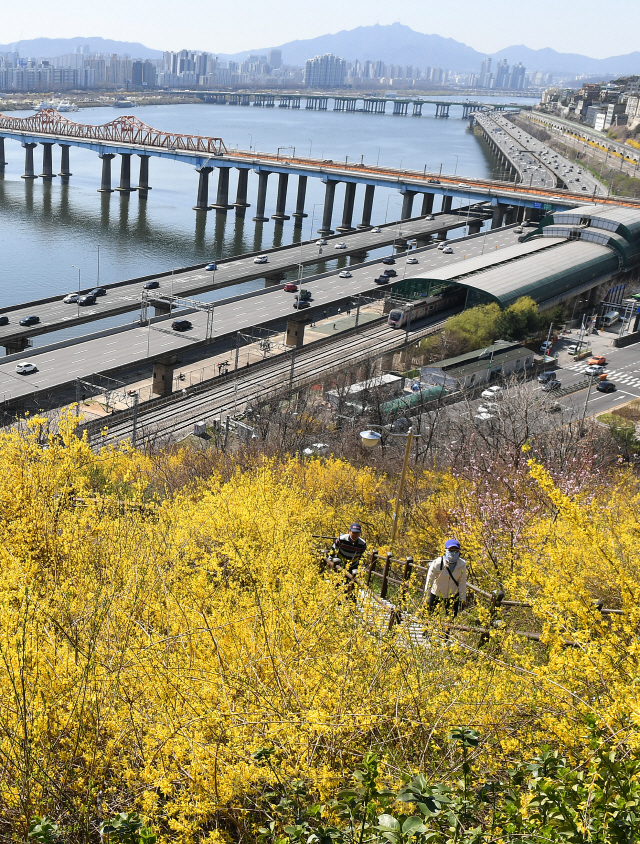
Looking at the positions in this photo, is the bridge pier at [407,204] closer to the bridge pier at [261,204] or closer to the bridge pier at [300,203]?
the bridge pier at [300,203]

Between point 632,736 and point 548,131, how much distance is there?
17317 cm

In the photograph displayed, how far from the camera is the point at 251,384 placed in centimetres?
3966

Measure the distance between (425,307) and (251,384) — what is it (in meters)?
15.8

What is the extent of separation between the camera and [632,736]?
4262 millimetres

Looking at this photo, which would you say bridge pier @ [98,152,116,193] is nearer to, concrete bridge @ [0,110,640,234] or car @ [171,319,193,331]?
concrete bridge @ [0,110,640,234]

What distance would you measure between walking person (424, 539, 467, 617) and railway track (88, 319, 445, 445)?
2162 centimetres

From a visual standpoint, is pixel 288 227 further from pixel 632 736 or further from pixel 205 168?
pixel 632 736

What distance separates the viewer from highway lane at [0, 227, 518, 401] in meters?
36.1

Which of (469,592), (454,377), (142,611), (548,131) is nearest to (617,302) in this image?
(454,377)

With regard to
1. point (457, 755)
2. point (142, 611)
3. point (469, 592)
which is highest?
point (457, 755)

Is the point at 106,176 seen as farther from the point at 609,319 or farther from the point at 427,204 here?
the point at 609,319

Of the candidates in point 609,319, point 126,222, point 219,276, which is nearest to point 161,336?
point 219,276

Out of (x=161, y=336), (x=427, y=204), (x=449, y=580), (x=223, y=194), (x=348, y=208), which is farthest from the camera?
(x=427, y=204)

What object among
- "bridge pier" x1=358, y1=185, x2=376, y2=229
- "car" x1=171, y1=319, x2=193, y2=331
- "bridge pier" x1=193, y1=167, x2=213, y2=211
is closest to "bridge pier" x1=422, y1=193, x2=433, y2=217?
"bridge pier" x1=358, y1=185, x2=376, y2=229
